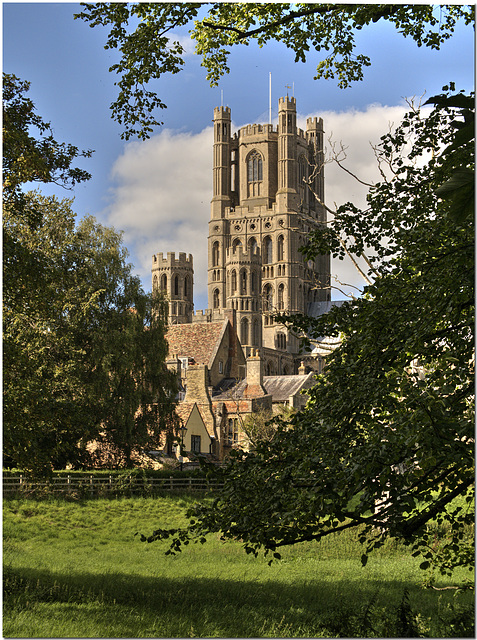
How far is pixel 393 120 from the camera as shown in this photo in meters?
12.3

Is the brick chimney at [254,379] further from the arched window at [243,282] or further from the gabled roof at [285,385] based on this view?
the arched window at [243,282]

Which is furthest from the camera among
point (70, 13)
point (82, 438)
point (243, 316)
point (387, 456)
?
point (243, 316)

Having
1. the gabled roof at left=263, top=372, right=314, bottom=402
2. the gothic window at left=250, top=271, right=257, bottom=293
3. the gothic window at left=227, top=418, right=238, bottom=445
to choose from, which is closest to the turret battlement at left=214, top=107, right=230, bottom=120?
the gothic window at left=250, top=271, right=257, bottom=293

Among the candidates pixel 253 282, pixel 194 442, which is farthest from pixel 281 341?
pixel 194 442

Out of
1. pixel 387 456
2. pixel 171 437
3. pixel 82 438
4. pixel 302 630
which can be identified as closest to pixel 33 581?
pixel 302 630

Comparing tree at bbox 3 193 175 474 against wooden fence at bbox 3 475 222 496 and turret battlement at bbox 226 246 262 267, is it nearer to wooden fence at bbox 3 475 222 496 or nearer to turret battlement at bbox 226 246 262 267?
wooden fence at bbox 3 475 222 496

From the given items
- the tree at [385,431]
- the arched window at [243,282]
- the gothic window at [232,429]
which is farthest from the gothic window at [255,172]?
the tree at [385,431]

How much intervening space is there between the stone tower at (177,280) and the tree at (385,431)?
9850 centimetres

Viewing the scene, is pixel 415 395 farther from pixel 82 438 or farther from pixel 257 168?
pixel 257 168

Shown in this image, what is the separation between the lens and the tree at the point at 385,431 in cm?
555

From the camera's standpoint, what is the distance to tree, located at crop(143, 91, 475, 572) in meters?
5.55

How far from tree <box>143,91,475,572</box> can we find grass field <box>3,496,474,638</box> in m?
1.58

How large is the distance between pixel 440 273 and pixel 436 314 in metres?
0.53

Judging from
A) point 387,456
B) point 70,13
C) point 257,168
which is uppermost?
point 257,168
